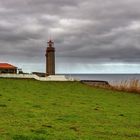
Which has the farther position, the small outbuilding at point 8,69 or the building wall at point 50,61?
the small outbuilding at point 8,69

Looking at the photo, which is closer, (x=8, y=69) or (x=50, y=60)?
(x=50, y=60)

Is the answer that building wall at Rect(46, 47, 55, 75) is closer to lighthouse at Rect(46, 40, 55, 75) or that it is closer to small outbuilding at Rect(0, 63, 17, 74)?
lighthouse at Rect(46, 40, 55, 75)

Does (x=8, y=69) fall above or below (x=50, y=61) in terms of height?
below

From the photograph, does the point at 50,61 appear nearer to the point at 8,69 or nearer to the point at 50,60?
the point at 50,60

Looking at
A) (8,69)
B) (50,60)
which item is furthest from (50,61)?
(8,69)

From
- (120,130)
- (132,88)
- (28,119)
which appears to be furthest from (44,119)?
(132,88)

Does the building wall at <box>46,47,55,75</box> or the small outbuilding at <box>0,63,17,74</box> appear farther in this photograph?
the small outbuilding at <box>0,63,17,74</box>

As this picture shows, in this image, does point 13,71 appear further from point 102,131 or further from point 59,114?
point 102,131

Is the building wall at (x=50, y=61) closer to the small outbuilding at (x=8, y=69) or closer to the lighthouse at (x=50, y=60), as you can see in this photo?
the lighthouse at (x=50, y=60)

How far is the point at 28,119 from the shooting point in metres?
14.4

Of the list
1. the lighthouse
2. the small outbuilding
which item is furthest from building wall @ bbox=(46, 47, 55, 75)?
the small outbuilding

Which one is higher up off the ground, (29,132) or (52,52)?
(52,52)

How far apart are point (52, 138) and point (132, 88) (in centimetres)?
2577

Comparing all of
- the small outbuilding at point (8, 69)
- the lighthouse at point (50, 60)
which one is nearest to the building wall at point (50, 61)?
the lighthouse at point (50, 60)
